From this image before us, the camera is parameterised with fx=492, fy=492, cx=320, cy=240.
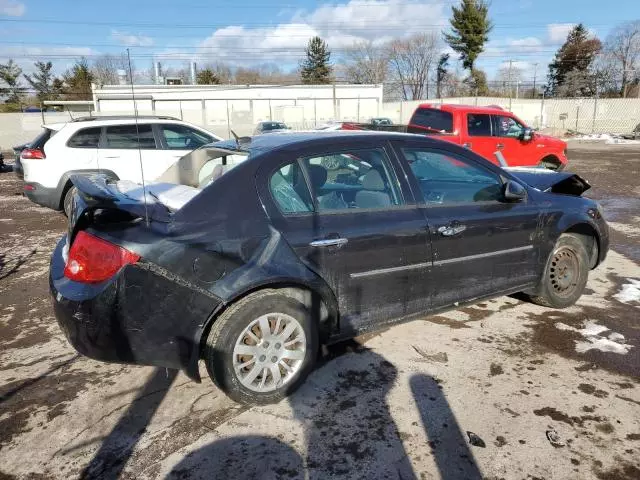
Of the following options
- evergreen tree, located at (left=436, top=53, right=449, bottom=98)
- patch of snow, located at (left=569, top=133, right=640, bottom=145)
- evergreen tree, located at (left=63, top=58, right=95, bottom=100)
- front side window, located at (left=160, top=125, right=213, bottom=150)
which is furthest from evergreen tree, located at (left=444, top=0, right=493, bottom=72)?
front side window, located at (left=160, top=125, right=213, bottom=150)

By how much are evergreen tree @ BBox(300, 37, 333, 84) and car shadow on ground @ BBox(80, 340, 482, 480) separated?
64611 millimetres

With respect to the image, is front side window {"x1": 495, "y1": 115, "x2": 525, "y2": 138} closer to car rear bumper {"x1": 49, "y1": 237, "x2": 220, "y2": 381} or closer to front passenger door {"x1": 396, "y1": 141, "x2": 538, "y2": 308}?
front passenger door {"x1": 396, "y1": 141, "x2": 538, "y2": 308}

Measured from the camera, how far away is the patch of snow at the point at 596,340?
3705 millimetres

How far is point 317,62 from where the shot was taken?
66000 millimetres

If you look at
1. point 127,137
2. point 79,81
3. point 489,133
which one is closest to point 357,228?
point 127,137

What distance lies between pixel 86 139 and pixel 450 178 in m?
6.40

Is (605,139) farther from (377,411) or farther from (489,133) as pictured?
(377,411)

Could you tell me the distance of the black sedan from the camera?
2668 mm

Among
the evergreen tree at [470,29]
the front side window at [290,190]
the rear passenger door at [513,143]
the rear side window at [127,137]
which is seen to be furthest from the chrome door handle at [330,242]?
the evergreen tree at [470,29]

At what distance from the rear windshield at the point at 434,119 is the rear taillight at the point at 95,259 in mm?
8294

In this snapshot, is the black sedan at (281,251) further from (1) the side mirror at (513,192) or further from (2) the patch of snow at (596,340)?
(2) the patch of snow at (596,340)

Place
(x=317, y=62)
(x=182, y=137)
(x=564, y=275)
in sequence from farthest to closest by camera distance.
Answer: (x=317, y=62) < (x=182, y=137) < (x=564, y=275)

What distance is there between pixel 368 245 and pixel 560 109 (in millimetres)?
35953

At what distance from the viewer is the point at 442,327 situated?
13.5 ft
